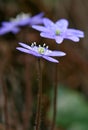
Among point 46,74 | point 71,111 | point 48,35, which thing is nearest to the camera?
point 48,35

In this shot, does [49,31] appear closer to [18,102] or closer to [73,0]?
[18,102]

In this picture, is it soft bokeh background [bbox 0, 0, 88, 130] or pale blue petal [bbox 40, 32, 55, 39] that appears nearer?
pale blue petal [bbox 40, 32, 55, 39]

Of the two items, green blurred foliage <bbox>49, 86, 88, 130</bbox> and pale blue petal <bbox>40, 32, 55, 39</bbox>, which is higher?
pale blue petal <bbox>40, 32, 55, 39</bbox>

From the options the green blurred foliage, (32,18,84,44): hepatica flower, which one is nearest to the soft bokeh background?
the green blurred foliage

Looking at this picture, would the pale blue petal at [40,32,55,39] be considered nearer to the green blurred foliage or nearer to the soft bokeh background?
the soft bokeh background

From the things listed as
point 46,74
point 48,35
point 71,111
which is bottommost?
point 71,111

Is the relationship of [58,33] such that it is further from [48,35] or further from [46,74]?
[46,74]

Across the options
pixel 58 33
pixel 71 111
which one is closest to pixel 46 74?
pixel 71 111

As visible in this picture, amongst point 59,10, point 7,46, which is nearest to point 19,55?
point 7,46
